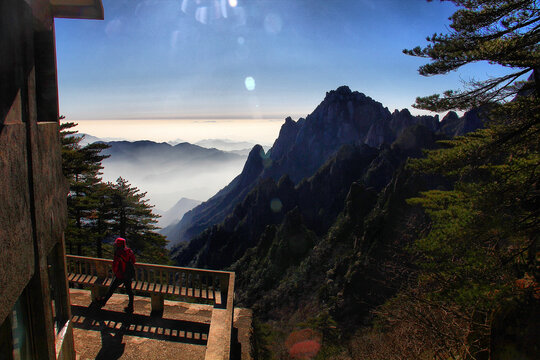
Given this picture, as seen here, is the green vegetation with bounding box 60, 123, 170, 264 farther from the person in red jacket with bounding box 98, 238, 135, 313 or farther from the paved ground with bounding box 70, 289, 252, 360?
the person in red jacket with bounding box 98, 238, 135, 313

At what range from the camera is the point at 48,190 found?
376 centimetres

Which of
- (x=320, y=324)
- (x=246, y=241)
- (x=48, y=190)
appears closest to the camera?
(x=48, y=190)

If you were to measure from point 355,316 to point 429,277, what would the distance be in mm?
19484

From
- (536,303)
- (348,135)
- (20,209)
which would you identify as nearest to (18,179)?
(20,209)

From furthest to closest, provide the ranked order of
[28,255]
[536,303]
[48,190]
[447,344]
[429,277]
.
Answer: [429,277], [447,344], [536,303], [48,190], [28,255]

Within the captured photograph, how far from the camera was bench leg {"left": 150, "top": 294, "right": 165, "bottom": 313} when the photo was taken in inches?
326

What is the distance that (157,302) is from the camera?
834 centimetres

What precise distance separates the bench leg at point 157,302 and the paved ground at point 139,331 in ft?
0.60

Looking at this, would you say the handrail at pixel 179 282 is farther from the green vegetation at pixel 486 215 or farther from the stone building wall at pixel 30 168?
the green vegetation at pixel 486 215

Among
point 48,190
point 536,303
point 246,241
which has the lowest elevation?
point 246,241

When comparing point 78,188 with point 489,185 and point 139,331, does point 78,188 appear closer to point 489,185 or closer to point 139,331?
point 139,331

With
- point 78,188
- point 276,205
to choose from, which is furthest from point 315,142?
point 78,188

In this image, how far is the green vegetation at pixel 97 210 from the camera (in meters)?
18.5

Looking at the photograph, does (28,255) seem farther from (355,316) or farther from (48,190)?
(355,316)
